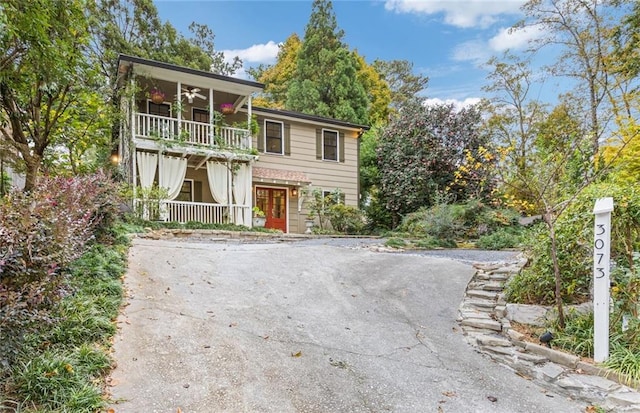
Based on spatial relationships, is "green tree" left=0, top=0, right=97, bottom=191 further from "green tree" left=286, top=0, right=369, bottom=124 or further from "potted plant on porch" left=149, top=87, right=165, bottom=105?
"green tree" left=286, top=0, right=369, bottom=124

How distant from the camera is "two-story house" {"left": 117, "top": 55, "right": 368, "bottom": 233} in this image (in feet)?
34.7

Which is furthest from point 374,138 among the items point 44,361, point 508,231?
point 44,361

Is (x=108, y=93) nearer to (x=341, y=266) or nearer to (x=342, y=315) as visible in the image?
(x=341, y=266)

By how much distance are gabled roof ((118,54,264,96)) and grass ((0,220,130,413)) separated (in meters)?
8.24

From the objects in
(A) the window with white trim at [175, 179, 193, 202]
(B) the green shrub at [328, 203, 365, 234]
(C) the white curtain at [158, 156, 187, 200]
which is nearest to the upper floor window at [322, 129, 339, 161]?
(B) the green shrub at [328, 203, 365, 234]

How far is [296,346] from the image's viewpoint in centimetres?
366

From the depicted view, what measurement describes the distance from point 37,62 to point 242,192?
701cm

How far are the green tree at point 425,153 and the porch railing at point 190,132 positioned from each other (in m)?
6.41

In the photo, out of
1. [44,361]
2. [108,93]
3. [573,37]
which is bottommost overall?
[44,361]

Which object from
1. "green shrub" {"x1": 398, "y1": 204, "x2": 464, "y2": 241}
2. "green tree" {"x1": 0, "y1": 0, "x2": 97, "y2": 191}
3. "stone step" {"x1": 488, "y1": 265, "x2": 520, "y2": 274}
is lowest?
"stone step" {"x1": 488, "y1": 265, "x2": 520, "y2": 274}

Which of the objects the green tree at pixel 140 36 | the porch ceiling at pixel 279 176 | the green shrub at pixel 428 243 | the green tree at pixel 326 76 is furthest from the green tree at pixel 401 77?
the green shrub at pixel 428 243

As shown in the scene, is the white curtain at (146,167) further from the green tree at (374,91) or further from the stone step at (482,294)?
the green tree at (374,91)

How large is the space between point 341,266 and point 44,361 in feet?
15.8

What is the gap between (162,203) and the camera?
10352 mm
